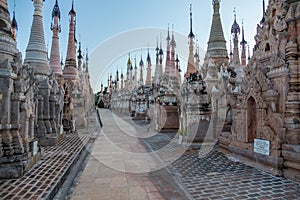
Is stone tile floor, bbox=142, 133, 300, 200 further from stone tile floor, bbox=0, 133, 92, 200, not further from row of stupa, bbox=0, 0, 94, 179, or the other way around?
row of stupa, bbox=0, 0, 94, 179

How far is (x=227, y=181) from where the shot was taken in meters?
5.83

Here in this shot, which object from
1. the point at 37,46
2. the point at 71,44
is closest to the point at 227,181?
the point at 37,46

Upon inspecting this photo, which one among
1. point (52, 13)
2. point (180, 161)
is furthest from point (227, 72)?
point (52, 13)

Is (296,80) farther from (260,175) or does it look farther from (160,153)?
(160,153)

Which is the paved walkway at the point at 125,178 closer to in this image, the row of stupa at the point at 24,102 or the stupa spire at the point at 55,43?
the row of stupa at the point at 24,102

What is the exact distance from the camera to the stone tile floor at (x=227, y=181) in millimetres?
5000

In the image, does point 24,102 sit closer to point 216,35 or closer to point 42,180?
point 42,180

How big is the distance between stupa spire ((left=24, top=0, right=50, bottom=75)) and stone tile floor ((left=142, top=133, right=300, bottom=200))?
7886 mm

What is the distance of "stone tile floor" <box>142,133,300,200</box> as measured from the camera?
5000 mm

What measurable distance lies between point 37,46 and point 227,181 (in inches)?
421

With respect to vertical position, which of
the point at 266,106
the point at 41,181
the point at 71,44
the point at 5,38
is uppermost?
the point at 71,44

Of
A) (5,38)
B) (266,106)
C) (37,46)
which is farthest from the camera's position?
(37,46)

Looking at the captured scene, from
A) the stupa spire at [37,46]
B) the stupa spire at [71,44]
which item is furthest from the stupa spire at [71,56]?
the stupa spire at [37,46]

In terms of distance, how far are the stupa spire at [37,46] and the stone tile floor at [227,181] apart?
7.89 m
